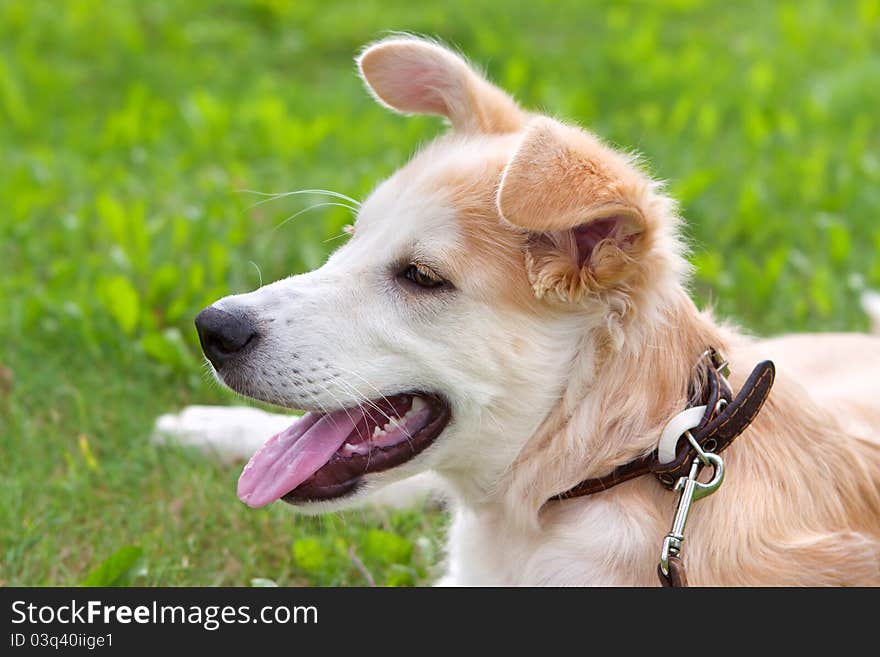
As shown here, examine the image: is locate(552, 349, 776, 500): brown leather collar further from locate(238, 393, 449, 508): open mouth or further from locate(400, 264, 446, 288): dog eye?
locate(400, 264, 446, 288): dog eye

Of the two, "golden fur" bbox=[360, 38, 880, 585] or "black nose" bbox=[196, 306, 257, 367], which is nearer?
"golden fur" bbox=[360, 38, 880, 585]

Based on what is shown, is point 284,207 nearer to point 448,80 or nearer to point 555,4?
point 448,80

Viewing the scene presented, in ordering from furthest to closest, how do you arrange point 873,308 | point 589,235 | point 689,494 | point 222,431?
point 873,308, point 222,431, point 589,235, point 689,494

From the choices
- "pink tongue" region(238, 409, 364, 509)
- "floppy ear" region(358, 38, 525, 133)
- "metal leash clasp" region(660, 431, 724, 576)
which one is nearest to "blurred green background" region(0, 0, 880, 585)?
"floppy ear" region(358, 38, 525, 133)

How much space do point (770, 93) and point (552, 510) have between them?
5494 millimetres

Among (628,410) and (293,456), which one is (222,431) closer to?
(293,456)

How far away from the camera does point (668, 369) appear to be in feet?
10.2

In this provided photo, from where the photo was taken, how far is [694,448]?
116 inches

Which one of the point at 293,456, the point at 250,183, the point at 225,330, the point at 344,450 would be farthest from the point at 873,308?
the point at 250,183

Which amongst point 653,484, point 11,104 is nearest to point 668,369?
point 653,484

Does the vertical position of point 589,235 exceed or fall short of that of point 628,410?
Answer: it exceeds it

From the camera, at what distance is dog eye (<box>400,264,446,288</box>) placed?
10.3 feet

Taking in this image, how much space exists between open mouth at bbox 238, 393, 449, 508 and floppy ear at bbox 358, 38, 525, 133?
97 cm

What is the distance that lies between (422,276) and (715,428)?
0.86m
